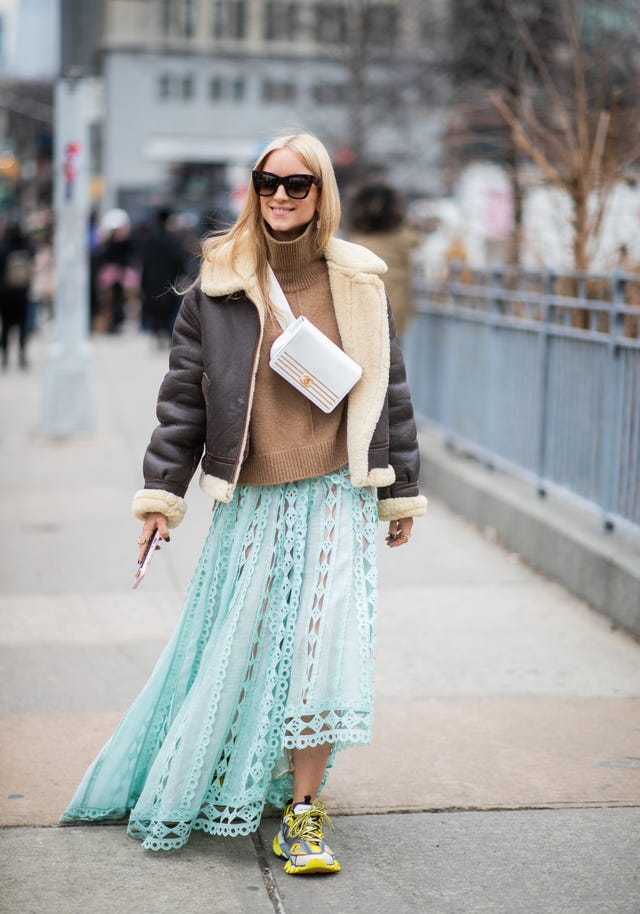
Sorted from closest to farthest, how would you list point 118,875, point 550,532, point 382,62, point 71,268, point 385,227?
point 118,875 → point 550,532 → point 385,227 → point 71,268 → point 382,62

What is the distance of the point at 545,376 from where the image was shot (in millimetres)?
7617

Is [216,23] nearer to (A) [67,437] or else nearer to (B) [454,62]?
(B) [454,62]

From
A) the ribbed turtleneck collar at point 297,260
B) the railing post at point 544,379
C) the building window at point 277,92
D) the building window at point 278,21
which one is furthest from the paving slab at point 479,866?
the building window at point 278,21

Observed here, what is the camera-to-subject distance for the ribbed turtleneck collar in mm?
3820

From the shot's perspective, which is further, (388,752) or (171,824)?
(388,752)

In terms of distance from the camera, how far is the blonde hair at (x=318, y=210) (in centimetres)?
377

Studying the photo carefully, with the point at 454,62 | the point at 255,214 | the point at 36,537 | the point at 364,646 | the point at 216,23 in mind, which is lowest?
the point at 36,537

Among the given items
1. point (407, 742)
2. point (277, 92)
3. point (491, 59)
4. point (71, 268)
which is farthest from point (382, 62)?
point (277, 92)

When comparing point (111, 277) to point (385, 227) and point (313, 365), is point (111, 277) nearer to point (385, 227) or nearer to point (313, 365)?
point (385, 227)

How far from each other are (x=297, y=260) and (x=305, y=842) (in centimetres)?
150

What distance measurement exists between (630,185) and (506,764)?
5.07 metres

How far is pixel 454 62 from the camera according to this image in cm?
1567

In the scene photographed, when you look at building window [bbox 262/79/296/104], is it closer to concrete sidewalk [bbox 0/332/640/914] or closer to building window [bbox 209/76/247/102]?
building window [bbox 209/76/247/102]

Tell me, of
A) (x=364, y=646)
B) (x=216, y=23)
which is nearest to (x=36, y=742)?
(x=364, y=646)
